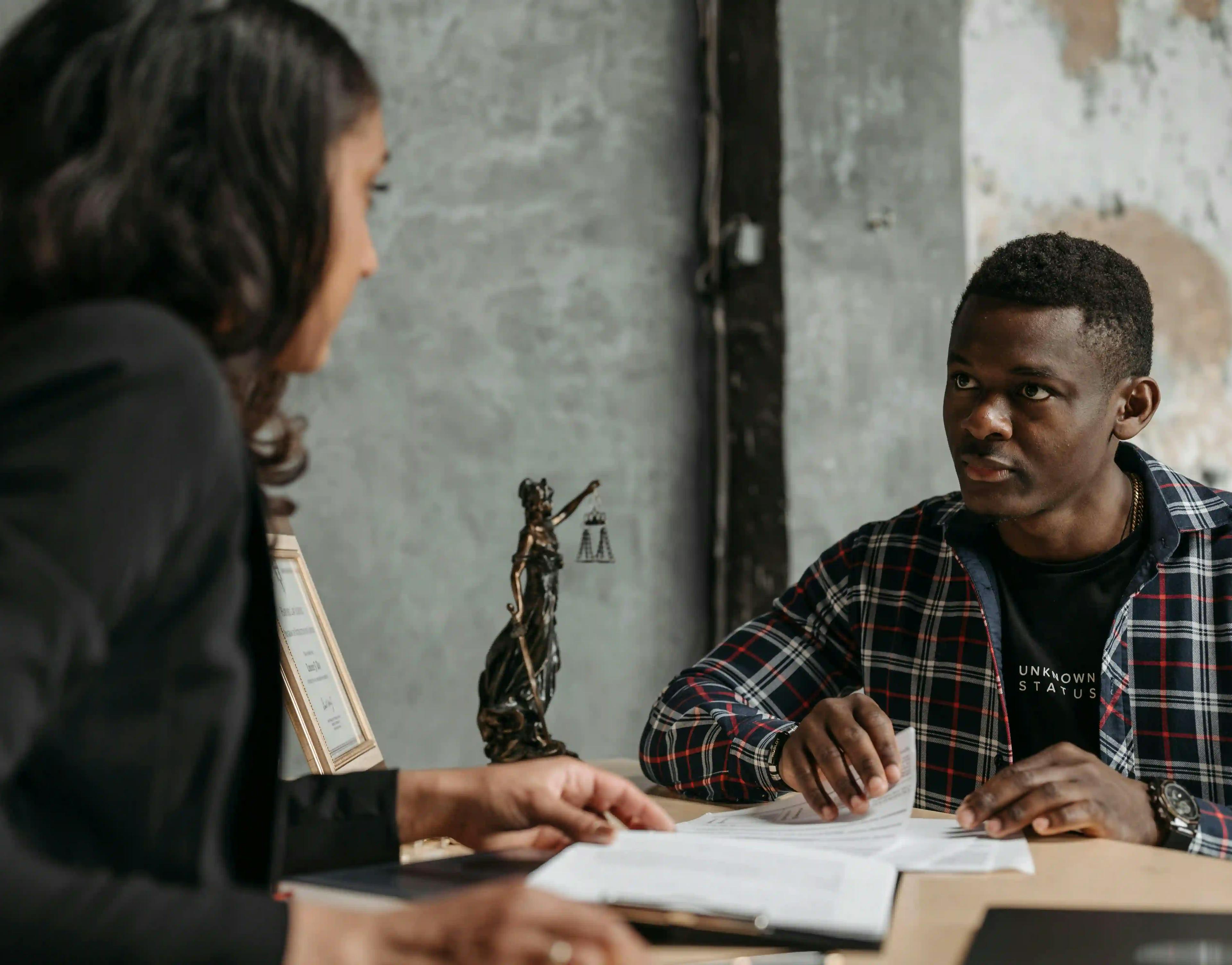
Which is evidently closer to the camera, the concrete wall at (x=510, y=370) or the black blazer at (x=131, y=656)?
the black blazer at (x=131, y=656)

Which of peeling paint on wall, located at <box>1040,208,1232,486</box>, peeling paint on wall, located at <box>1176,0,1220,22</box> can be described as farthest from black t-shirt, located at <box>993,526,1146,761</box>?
peeling paint on wall, located at <box>1176,0,1220,22</box>

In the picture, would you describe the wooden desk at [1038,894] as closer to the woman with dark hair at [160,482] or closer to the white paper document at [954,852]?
the white paper document at [954,852]

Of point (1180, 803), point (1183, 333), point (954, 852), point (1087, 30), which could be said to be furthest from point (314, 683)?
point (1087, 30)

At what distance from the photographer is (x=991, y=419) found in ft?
Result: 5.37

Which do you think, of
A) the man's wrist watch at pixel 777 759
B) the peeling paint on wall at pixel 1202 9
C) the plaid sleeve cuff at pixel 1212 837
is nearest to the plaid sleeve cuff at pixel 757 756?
the man's wrist watch at pixel 777 759

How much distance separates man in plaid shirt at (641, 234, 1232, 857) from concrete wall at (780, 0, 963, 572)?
72 centimetres

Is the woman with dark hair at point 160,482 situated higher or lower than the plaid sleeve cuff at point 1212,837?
higher

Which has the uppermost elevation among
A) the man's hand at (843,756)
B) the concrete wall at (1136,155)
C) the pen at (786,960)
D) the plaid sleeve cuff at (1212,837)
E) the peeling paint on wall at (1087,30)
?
the peeling paint on wall at (1087,30)

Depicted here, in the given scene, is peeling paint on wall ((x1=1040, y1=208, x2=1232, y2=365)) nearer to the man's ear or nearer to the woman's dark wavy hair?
the man's ear

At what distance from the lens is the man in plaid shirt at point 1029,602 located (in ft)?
5.16

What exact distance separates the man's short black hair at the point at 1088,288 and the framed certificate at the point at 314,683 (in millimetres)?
1082

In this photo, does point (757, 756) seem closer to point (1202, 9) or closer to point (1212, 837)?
point (1212, 837)

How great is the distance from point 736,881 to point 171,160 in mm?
658

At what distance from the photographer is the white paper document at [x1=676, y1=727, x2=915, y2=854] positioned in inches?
45.4
